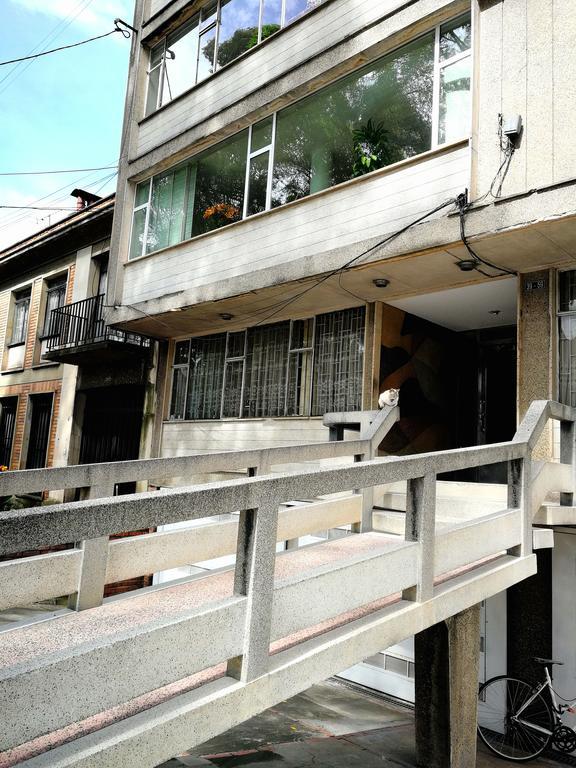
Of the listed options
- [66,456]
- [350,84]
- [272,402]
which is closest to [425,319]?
[272,402]

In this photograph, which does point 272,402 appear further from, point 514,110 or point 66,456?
point 66,456

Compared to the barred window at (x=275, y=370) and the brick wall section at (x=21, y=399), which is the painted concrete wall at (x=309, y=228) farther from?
the brick wall section at (x=21, y=399)

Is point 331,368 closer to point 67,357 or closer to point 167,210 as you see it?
point 167,210

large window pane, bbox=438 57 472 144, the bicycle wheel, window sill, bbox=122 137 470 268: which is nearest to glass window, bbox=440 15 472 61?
large window pane, bbox=438 57 472 144

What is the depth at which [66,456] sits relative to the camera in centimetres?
1392

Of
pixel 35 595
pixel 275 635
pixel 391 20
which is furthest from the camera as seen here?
pixel 391 20

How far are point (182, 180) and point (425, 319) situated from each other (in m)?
5.02

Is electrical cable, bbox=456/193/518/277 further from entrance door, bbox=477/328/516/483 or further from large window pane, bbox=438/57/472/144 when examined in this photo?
entrance door, bbox=477/328/516/483

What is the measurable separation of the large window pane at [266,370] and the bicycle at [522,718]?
479 centimetres

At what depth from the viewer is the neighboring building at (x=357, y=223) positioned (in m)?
6.46

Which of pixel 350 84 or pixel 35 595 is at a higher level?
pixel 350 84

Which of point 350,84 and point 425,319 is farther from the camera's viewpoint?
point 425,319

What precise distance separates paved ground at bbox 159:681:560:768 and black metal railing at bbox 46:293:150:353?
755cm

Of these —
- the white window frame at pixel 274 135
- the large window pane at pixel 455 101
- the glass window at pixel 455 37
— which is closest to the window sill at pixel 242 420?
the white window frame at pixel 274 135
